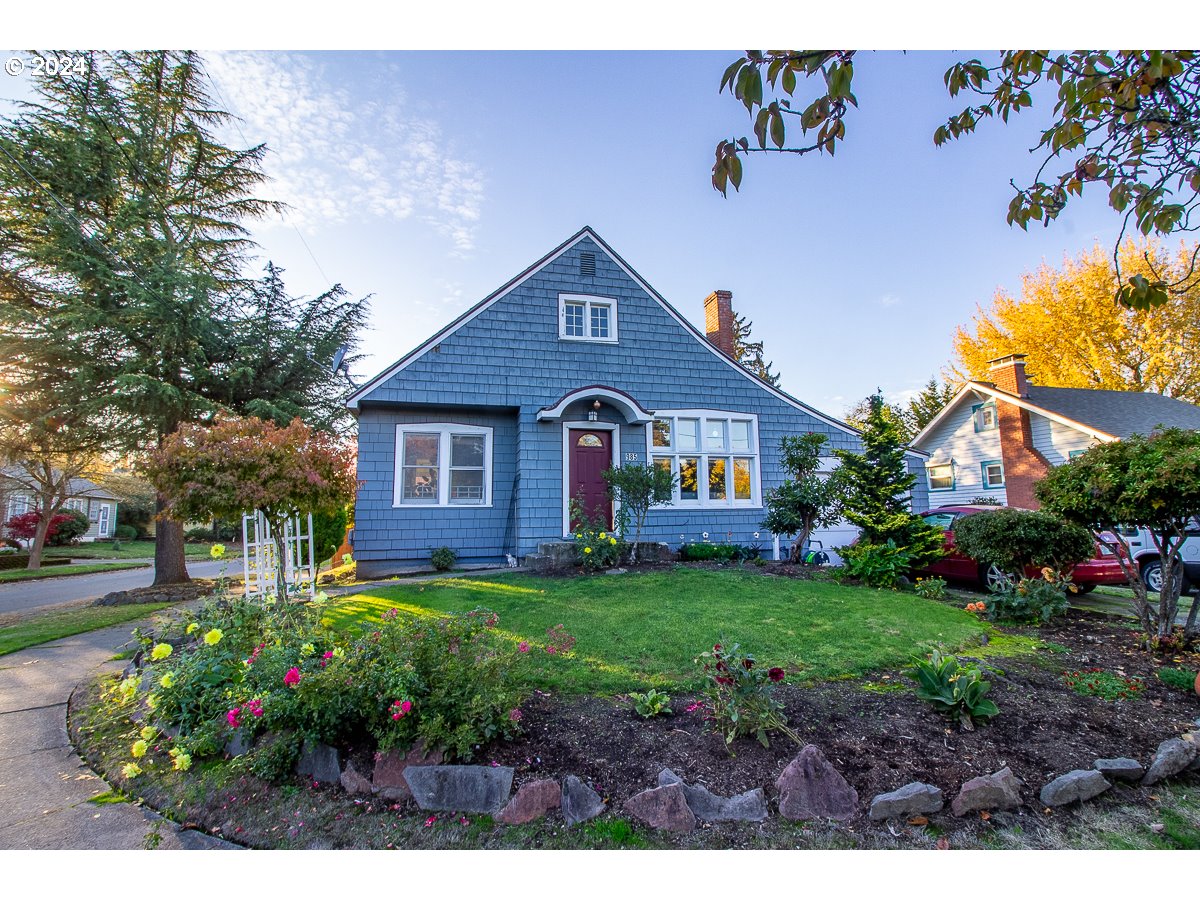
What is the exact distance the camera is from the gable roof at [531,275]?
10.2 meters

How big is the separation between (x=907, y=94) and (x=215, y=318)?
38.8 feet

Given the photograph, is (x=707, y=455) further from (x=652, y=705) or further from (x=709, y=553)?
(x=652, y=705)

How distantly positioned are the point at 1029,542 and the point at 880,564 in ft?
6.11

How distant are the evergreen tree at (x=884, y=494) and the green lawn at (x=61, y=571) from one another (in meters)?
20.9

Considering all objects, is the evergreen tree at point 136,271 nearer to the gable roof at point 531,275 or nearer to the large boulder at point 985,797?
the gable roof at point 531,275

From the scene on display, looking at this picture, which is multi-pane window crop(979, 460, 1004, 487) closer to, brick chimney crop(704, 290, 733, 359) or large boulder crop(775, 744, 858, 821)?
brick chimney crop(704, 290, 733, 359)

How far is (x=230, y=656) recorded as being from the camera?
12.1 feet

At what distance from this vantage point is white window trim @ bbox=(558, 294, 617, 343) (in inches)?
449

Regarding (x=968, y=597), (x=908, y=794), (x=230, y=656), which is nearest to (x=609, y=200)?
(x=230, y=656)

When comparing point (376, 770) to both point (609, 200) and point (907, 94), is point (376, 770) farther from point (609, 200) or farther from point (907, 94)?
point (609, 200)

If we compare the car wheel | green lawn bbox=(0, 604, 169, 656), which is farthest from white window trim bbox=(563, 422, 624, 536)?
green lawn bbox=(0, 604, 169, 656)

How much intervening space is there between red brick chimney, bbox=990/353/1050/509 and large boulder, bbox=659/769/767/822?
19.8 metres

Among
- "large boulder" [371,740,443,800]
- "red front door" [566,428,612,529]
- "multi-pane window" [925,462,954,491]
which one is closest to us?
"large boulder" [371,740,443,800]
